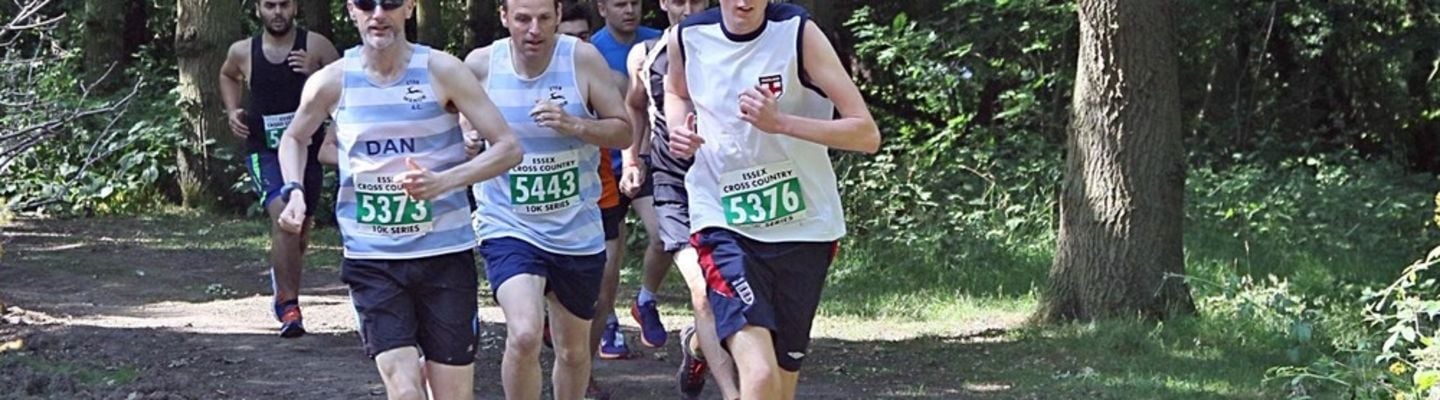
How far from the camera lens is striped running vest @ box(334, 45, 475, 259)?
6.05m

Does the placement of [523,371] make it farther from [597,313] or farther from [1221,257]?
[1221,257]

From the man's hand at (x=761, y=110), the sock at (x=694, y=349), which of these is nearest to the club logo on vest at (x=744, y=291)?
the man's hand at (x=761, y=110)

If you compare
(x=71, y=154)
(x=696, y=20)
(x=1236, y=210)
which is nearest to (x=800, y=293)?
(x=696, y=20)

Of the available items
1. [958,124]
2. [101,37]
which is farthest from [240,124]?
[101,37]

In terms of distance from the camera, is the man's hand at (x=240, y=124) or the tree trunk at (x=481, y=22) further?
the tree trunk at (x=481, y=22)

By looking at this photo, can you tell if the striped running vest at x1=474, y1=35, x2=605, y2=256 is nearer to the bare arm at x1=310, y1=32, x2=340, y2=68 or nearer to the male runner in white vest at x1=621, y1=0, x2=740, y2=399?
the male runner in white vest at x1=621, y1=0, x2=740, y2=399

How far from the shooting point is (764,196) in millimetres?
6098

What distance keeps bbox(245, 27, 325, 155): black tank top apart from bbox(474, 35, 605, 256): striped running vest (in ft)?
9.96

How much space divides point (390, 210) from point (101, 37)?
16.7 meters

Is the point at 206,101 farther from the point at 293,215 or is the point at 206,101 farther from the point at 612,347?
the point at 293,215

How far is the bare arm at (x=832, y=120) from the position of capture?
5.82 m

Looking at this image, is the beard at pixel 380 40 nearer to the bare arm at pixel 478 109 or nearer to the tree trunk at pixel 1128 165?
the bare arm at pixel 478 109

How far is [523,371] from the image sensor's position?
6.61 meters

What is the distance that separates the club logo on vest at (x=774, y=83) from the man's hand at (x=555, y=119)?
2.92 ft
